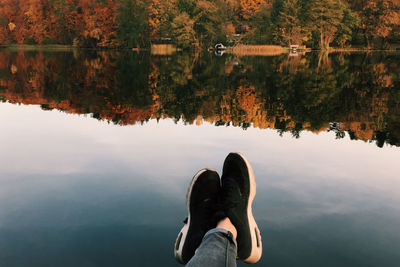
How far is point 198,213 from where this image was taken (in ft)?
10.4

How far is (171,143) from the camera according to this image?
22.8ft

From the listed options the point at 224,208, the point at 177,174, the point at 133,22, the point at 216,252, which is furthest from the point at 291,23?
the point at 216,252

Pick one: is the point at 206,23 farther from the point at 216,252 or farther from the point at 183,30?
the point at 216,252

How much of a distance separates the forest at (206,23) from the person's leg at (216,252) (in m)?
53.9

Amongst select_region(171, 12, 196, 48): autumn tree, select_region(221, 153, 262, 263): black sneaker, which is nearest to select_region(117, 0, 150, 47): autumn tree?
select_region(171, 12, 196, 48): autumn tree

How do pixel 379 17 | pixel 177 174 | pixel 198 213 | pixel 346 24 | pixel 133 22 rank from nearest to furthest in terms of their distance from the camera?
1. pixel 198 213
2. pixel 177 174
3. pixel 346 24
4. pixel 379 17
5. pixel 133 22

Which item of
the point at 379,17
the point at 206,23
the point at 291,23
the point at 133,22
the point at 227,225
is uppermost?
the point at 379,17

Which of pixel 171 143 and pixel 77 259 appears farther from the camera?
pixel 171 143

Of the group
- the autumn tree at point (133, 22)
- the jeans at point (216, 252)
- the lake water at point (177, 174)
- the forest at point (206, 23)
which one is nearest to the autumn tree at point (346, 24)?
the forest at point (206, 23)

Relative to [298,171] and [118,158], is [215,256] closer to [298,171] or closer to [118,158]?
[298,171]

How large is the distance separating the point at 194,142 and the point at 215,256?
4.73m

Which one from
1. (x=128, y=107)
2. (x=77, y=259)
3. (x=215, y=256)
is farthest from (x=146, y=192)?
(x=128, y=107)

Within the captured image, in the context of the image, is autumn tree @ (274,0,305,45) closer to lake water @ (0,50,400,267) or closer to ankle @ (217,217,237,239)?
lake water @ (0,50,400,267)

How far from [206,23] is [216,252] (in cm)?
5661
